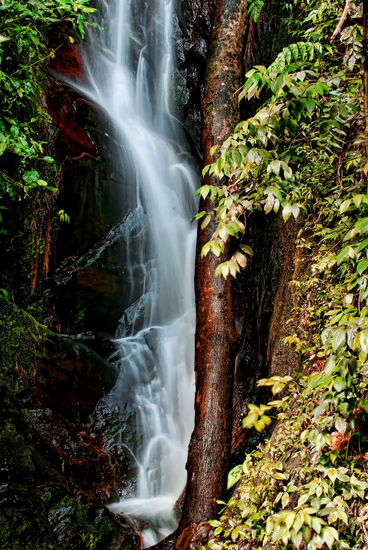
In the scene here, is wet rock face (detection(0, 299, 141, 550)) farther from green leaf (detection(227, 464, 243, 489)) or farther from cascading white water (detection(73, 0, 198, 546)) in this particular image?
green leaf (detection(227, 464, 243, 489))

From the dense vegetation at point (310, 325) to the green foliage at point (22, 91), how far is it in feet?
5.80

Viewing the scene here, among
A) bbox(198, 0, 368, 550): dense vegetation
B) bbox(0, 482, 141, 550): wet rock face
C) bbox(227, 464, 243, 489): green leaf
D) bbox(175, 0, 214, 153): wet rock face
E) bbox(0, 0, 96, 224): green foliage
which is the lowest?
→ bbox(0, 482, 141, 550): wet rock face

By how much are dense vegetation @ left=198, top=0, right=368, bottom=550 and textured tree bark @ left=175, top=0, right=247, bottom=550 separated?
337mm

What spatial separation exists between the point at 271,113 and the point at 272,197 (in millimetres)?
472

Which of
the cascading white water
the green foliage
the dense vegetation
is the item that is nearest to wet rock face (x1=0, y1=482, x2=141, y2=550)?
the cascading white water

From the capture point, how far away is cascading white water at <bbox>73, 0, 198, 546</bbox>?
4.91m

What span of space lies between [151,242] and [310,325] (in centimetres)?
359

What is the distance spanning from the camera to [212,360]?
334cm

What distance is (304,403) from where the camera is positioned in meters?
2.58

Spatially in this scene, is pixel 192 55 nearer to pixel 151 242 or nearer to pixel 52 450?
pixel 151 242

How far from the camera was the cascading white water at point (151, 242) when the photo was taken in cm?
491

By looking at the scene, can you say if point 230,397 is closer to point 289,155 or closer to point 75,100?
point 289,155

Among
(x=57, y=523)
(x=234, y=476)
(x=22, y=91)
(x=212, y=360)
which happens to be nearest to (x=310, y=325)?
(x=212, y=360)

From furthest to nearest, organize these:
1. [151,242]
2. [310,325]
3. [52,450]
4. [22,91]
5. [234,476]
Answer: [151,242], [52,450], [22,91], [310,325], [234,476]
